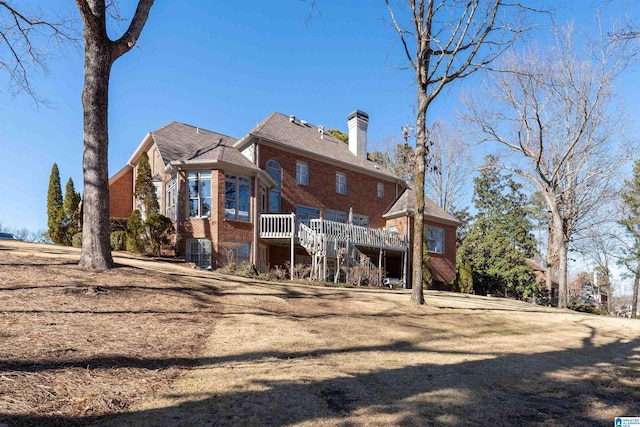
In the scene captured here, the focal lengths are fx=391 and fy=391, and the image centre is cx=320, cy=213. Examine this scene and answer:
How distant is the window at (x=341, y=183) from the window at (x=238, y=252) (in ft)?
24.6

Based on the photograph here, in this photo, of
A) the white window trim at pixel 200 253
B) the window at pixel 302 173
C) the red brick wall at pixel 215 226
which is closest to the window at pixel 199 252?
the white window trim at pixel 200 253

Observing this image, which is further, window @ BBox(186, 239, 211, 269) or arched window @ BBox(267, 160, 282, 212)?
arched window @ BBox(267, 160, 282, 212)

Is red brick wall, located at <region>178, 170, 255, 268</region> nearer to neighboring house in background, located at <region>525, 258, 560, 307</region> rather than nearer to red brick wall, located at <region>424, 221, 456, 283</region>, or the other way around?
red brick wall, located at <region>424, 221, 456, 283</region>

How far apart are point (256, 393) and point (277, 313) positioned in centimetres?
438

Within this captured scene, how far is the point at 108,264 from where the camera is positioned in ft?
29.2

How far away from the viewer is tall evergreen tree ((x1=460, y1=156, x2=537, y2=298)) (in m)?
28.4

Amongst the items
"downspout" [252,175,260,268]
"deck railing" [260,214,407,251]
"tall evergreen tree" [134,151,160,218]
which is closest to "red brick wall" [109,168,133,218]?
"tall evergreen tree" [134,151,160,218]

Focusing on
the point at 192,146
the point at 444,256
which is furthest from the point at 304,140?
the point at 444,256

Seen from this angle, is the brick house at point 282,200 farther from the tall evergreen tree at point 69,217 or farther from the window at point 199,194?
the tall evergreen tree at point 69,217

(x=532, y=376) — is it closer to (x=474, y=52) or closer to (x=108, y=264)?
(x=108, y=264)

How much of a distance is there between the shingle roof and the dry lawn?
31.9 ft

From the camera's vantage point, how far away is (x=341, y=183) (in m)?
24.2

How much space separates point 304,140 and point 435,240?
431 inches

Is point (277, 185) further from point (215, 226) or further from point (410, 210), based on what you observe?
point (410, 210)
